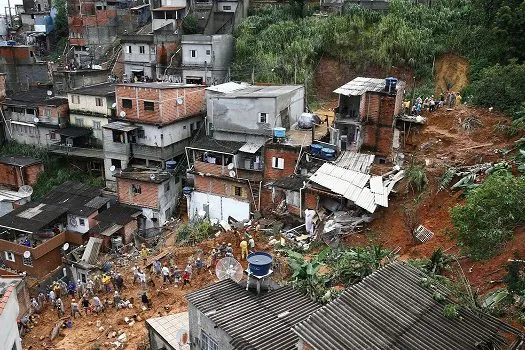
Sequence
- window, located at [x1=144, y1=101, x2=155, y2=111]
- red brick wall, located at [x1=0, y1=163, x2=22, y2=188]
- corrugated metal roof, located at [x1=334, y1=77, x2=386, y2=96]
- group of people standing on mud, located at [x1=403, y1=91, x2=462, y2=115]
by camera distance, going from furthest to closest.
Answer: red brick wall, located at [x1=0, y1=163, x2=22, y2=188] → window, located at [x1=144, y1=101, x2=155, y2=111] → group of people standing on mud, located at [x1=403, y1=91, x2=462, y2=115] → corrugated metal roof, located at [x1=334, y1=77, x2=386, y2=96]

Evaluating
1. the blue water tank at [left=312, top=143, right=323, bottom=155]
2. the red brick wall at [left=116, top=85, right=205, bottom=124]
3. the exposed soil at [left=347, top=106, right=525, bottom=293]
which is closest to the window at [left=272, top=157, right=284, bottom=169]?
the blue water tank at [left=312, top=143, right=323, bottom=155]

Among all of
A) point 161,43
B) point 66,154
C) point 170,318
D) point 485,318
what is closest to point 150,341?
point 170,318

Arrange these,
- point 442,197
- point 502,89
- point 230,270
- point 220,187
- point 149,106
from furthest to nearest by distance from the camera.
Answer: point 149,106
point 220,187
point 502,89
point 442,197
point 230,270

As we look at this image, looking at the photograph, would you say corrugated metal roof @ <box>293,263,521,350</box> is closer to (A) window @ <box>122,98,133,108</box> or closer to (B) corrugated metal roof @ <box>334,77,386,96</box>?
(B) corrugated metal roof @ <box>334,77,386,96</box>

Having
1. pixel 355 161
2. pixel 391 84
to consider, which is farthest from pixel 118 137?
pixel 391 84

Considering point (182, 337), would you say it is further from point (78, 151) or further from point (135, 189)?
point (78, 151)

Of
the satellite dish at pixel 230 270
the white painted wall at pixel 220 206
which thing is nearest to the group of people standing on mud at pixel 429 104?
the white painted wall at pixel 220 206
